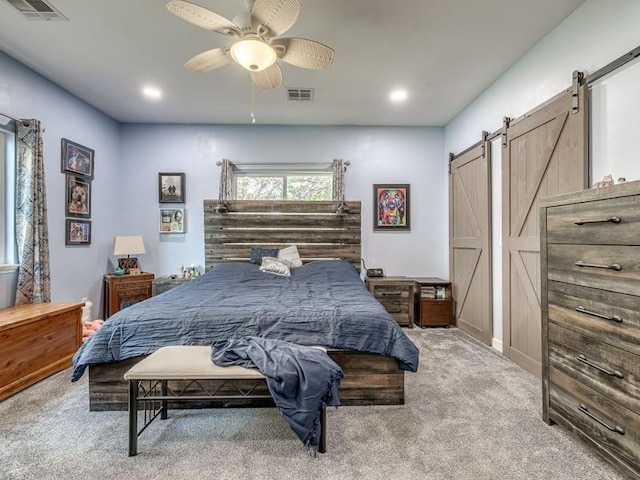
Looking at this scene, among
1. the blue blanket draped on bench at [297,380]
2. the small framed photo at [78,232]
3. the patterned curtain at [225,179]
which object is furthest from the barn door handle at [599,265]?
the small framed photo at [78,232]

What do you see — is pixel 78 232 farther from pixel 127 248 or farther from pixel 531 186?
pixel 531 186

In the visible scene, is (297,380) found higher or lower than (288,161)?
lower

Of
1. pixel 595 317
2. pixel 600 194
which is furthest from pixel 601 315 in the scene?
pixel 600 194

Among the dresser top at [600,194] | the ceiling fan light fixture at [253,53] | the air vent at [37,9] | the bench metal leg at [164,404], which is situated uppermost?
the air vent at [37,9]

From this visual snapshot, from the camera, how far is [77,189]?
3803mm

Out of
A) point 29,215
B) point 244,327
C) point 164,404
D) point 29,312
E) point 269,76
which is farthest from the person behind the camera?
point 29,215

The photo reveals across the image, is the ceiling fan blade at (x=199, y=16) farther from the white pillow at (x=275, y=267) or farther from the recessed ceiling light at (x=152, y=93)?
the white pillow at (x=275, y=267)

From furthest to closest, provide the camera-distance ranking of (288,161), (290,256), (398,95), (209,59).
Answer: (288,161) → (290,256) → (398,95) → (209,59)

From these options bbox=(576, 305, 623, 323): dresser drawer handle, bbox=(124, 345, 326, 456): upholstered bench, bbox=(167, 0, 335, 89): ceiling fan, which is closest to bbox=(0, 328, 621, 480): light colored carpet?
bbox=(124, 345, 326, 456): upholstered bench

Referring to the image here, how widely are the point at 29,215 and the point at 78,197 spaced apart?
34.2 inches

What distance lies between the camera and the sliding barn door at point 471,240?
11.6 ft

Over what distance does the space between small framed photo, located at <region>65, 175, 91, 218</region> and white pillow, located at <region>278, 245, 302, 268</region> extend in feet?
8.00

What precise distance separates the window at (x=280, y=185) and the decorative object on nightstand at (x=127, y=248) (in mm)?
1451

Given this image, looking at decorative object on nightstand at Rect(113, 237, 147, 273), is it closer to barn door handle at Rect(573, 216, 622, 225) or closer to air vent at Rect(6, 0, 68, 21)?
air vent at Rect(6, 0, 68, 21)
